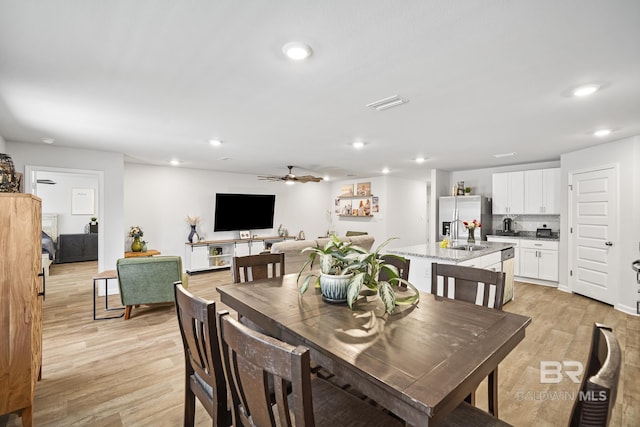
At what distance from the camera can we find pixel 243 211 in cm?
741

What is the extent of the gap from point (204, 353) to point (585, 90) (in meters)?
3.31

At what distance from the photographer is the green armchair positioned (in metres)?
3.59

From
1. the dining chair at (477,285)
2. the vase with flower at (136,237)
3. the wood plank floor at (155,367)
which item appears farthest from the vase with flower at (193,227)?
the dining chair at (477,285)

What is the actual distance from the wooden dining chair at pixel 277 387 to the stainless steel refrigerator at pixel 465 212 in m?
5.50

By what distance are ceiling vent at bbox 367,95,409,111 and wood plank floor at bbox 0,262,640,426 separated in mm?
2457

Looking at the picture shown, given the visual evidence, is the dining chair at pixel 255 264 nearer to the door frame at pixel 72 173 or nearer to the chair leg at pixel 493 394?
the chair leg at pixel 493 394

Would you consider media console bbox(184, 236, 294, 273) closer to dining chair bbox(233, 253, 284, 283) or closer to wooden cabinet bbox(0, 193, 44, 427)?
dining chair bbox(233, 253, 284, 283)

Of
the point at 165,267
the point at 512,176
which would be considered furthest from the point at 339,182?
the point at 165,267

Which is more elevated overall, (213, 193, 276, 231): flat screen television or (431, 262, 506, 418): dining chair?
(213, 193, 276, 231): flat screen television

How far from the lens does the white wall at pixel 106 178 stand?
175 inches

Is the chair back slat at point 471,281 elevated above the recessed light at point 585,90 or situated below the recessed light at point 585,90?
below

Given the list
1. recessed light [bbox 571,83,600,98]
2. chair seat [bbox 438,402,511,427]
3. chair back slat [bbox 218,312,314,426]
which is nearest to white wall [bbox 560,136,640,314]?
recessed light [bbox 571,83,600,98]

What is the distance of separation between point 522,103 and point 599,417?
109 inches

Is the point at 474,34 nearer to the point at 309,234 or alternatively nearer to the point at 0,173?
the point at 0,173
